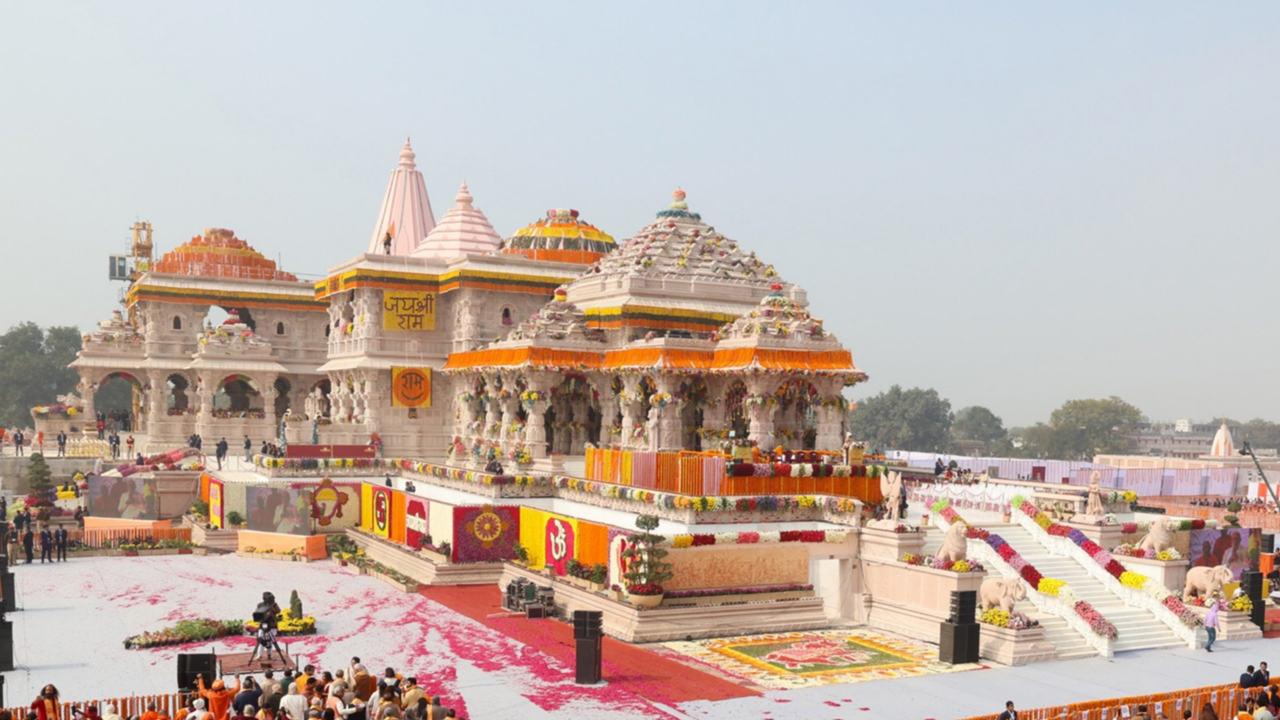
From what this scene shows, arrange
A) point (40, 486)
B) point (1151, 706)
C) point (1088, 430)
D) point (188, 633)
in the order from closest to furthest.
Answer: point (1151, 706)
point (188, 633)
point (40, 486)
point (1088, 430)

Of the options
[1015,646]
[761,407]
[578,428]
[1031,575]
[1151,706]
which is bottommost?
[1015,646]

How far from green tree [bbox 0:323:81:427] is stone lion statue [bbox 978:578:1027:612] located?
3500 inches

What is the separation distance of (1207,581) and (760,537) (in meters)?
9.28

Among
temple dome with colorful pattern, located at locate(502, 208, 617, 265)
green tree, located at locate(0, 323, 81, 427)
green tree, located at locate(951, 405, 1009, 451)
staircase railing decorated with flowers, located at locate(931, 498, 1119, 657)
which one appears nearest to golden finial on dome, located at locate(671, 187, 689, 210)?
temple dome with colorful pattern, located at locate(502, 208, 617, 265)

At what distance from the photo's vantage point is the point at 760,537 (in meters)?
24.1

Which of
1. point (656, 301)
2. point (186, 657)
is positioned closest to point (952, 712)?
point (186, 657)

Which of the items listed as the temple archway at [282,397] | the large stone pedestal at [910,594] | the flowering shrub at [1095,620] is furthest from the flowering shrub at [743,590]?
the temple archway at [282,397]

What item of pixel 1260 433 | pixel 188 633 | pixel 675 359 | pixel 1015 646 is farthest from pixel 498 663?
pixel 1260 433

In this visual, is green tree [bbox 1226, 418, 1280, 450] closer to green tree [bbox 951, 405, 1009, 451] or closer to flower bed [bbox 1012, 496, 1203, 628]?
green tree [bbox 951, 405, 1009, 451]

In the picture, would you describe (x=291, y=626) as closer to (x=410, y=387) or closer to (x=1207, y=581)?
(x=1207, y=581)

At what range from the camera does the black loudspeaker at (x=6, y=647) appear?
1966 cm

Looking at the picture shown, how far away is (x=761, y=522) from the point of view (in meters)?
26.1

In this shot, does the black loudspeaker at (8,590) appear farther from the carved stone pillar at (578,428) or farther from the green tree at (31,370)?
the green tree at (31,370)

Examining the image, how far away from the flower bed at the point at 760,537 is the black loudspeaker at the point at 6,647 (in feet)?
38.3
